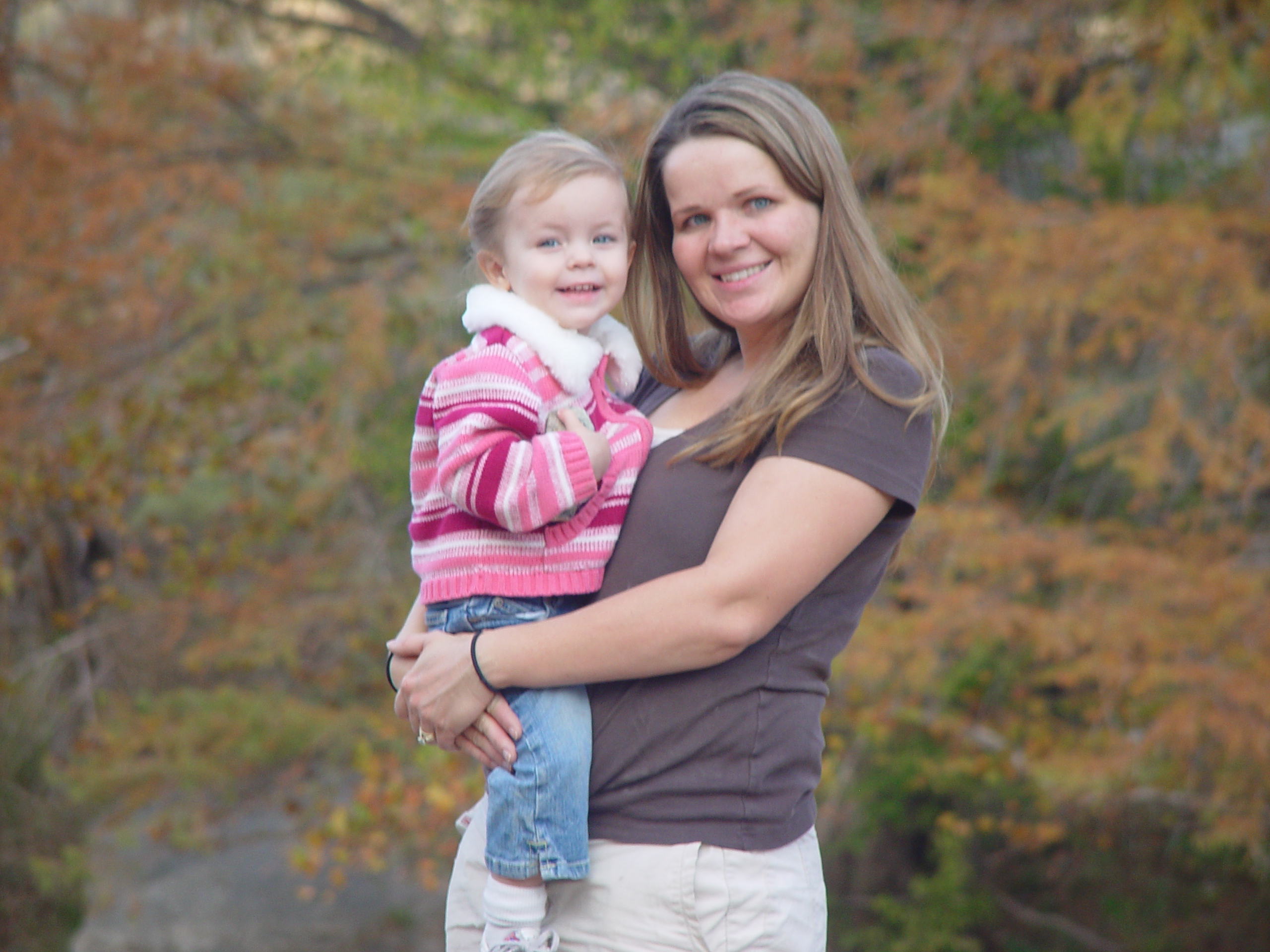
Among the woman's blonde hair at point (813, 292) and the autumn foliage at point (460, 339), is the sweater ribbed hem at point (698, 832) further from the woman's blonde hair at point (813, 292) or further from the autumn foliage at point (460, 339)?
the autumn foliage at point (460, 339)

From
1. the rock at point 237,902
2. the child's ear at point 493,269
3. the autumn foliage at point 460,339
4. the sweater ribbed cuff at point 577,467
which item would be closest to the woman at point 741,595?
the sweater ribbed cuff at point 577,467

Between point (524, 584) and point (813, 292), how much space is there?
572 millimetres

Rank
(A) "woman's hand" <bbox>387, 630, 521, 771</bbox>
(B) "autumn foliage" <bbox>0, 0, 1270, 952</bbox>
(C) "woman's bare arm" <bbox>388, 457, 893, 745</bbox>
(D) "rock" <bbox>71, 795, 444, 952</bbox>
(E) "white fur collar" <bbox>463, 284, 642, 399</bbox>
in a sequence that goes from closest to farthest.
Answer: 1. (C) "woman's bare arm" <bbox>388, 457, 893, 745</bbox>
2. (A) "woman's hand" <bbox>387, 630, 521, 771</bbox>
3. (E) "white fur collar" <bbox>463, 284, 642, 399</bbox>
4. (B) "autumn foliage" <bbox>0, 0, 1270, 952</bbox>
5. (D) "rock" <bbox>71, 795, 444, 952</bbox>

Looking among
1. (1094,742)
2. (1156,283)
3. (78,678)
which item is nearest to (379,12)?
(78,678)

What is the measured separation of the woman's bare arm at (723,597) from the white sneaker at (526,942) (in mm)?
302

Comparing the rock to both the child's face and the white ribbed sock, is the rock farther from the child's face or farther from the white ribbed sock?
the child's face

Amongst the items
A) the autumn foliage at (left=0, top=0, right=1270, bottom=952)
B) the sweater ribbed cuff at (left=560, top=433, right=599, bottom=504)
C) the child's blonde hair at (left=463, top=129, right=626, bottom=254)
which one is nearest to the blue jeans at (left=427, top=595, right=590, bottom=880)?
the sweater ribbed cuff at (left=560, top=433, right=599, bottom=504)

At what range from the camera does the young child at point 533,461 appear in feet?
4.96

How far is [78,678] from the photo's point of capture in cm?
602

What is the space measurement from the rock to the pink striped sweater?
13.7 feet

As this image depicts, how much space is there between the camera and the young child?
1511 millimetres

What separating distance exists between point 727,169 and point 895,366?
380 millimetres

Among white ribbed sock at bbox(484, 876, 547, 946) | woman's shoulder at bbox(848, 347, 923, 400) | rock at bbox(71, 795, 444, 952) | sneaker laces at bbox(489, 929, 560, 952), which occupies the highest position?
woman's shoulder at bbox(848, 347, 923, 400)

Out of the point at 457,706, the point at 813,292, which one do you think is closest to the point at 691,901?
the point at 457,706
